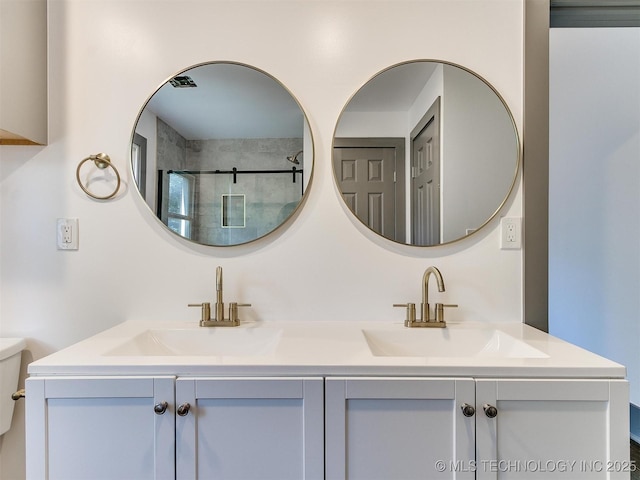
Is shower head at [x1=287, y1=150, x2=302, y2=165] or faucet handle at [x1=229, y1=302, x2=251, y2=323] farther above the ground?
shower head at [x1=287, y1=150, x2=302, y2=165]

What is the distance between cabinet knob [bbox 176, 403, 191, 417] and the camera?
2.92 feet

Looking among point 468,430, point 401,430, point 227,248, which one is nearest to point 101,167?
point 227,248

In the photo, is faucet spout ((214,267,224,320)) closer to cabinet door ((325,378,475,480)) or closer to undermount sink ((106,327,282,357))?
undermount sink ((106,327,282,357))

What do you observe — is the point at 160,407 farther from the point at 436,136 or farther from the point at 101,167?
the point at 436,136

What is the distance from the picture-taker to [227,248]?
1381mm

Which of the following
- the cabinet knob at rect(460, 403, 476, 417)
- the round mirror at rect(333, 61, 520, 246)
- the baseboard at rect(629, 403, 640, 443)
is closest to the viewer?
the cabinet knob at rect(460, 403, 476, 417)

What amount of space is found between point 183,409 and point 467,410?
2.28 ft

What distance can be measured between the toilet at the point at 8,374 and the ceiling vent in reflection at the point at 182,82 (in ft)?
3.65

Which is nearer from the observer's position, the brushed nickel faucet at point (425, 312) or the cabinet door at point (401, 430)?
the cabinet door at point (401, 430)

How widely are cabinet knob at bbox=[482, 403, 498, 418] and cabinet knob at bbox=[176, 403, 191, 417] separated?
731 millimetres

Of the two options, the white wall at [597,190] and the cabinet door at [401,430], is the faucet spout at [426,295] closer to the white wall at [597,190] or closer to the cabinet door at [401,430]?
the cabinet door at [401,430]

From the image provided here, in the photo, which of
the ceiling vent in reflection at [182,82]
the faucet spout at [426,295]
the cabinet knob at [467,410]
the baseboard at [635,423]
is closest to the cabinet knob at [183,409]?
the cabinet knob at [467,410]

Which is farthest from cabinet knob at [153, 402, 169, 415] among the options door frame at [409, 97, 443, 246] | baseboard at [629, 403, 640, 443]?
baseboard at [629, 403, 640, 443]

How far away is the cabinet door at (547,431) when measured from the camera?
0.89 metres
